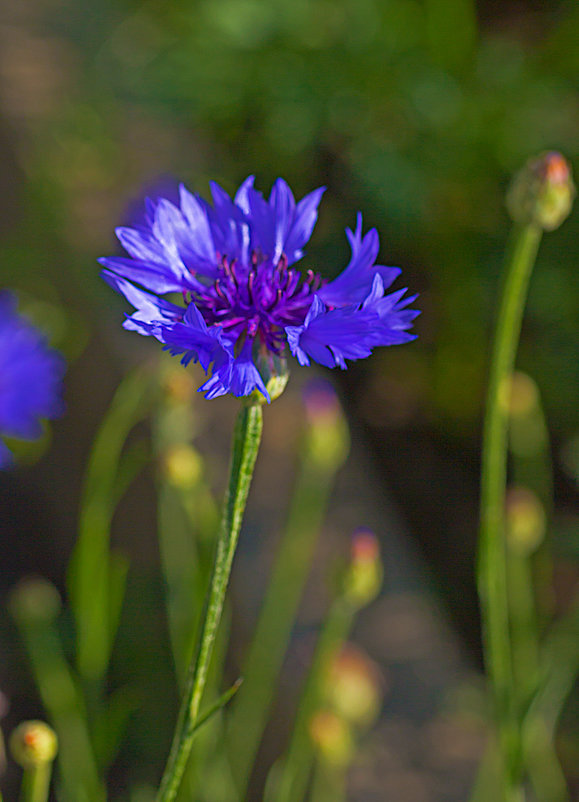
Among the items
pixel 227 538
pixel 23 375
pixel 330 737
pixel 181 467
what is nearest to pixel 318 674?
pixel 330 737

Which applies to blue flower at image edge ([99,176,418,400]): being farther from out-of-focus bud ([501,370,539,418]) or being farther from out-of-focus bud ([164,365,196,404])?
out-of-focus bud ([501,370,539,418])

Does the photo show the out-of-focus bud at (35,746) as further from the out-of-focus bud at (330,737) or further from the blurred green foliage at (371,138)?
the blurred green foliage at (371,138)

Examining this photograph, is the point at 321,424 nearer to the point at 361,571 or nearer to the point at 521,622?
the point at 361,571

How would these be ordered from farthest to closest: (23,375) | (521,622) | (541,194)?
1. (521,622)
2. (23,375)
3. (541,194)

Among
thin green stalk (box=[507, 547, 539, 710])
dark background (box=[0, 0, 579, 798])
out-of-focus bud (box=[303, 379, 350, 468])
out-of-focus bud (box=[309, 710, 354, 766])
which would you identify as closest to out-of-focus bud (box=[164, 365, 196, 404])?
out-of-focus bud (box=[303, 379, 350, 468])

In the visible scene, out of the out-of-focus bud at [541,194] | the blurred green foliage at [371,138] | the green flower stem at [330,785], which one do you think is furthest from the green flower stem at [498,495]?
the blurred green foliage at [371,138]
